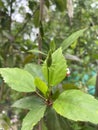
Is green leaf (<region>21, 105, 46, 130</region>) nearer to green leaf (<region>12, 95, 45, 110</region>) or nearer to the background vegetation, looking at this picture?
green leaf (<region>12, 95, 45, 110</region>)

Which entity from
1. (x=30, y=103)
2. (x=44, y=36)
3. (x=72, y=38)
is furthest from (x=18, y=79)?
(x=44, y=36)

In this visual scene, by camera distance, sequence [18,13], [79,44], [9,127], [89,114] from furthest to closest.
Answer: [18,13] < [79,44] < [9,127] < [89,114]

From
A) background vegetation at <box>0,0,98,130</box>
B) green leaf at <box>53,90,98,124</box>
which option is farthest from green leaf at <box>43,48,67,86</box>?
background vegetation at <box>0,0,98,130</box>

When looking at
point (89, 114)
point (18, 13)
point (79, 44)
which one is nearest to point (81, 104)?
point (89, 114)

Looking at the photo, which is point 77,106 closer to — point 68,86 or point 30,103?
point 30,103

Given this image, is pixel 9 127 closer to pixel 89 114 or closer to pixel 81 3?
pixel 89 114
